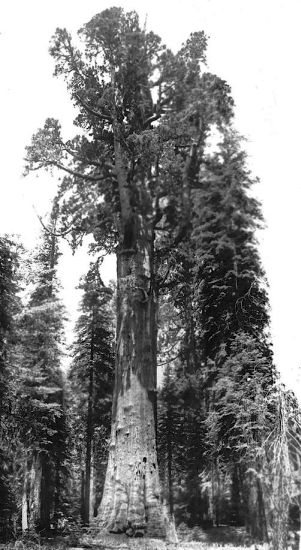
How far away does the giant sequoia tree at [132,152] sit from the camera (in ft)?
33.6

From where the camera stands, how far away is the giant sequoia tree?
10.2 meters

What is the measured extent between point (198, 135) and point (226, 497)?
18.7m

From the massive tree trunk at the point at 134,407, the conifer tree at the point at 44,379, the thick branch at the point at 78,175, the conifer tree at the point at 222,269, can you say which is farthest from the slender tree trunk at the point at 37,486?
the thick branch at the point at 78,175

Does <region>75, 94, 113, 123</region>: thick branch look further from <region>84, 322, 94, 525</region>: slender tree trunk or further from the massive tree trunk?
<region>84, 322, 94, 525</region>: slender tree trunk

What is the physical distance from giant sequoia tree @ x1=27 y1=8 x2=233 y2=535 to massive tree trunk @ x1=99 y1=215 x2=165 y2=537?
0.10 ft

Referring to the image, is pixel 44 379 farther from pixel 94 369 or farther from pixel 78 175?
pixel 78 175

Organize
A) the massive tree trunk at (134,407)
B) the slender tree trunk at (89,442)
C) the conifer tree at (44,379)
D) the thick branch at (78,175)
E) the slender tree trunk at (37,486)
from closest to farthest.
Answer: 1. the massive tree trunk at (134,407)
2. the thick branch at (78,175)
3. the conifer tree at (44,379)
4. the slender tree trunk at (37,486)
5. the slender tree trunk at (89,442)

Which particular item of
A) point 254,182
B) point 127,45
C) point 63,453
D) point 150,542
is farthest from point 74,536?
point 63,453

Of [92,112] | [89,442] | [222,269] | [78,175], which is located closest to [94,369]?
[89,442]

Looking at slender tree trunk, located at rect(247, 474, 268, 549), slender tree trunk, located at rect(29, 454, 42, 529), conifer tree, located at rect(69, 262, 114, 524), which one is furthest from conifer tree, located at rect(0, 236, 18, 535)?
conifer tree, located at rect(69, 262, 114, 524)

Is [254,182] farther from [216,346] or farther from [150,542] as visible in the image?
[150,542]

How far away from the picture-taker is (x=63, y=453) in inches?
837

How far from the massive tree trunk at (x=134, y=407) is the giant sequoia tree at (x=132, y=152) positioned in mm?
32

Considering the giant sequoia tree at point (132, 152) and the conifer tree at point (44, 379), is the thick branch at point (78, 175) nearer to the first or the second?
the giant sequoia tree at point (132, 152)
